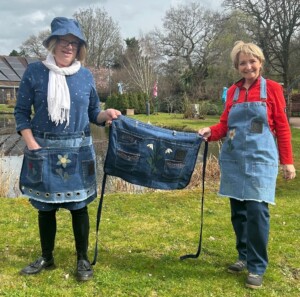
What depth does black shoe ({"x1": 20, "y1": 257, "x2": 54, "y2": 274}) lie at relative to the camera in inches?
134

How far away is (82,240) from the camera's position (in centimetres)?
339

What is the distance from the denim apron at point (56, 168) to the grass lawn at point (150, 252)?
745mm

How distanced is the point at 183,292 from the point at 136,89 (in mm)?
37106

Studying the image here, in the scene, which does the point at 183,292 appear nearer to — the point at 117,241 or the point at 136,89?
the point at 117,241

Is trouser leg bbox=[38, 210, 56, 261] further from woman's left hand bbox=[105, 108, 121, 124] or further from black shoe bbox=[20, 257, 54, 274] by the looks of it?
woman's left hand bbox=[105, 108, 121, 124]

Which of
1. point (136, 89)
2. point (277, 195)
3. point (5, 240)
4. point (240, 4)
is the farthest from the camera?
point (136, 89)

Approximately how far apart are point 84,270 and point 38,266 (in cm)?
41

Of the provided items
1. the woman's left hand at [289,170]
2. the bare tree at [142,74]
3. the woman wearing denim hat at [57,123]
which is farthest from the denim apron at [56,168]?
the bare tree at [142,74]

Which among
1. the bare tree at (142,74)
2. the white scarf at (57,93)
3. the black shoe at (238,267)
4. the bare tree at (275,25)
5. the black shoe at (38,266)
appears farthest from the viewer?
the bare tree at (142,74)

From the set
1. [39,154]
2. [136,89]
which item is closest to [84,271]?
[39,154]

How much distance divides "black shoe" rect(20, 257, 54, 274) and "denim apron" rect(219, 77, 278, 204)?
5.68ft

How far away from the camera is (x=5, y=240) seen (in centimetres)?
426

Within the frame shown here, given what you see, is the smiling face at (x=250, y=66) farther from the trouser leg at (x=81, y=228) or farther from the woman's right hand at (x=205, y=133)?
the trouser leg at (x=81, y=228)

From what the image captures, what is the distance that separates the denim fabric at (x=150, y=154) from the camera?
11.3ft
